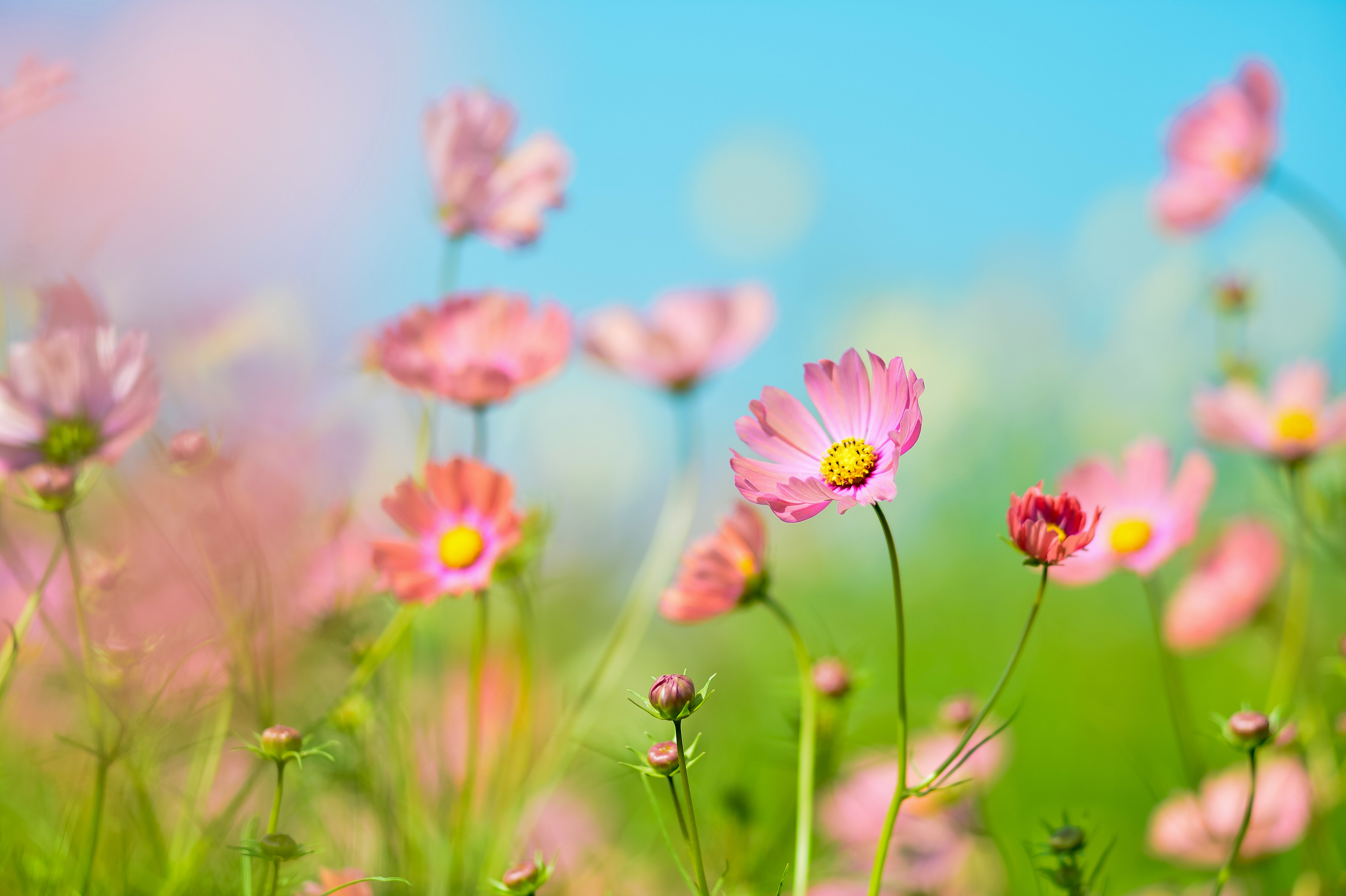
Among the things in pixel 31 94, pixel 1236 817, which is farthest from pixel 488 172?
pixel 1236 817

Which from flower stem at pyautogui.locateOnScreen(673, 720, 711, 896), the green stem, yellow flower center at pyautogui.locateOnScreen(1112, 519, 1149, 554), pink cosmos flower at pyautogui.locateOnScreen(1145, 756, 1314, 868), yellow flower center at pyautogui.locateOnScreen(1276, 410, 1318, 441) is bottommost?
pink cosmos flower at pyautogui.locateOnScreen(1145, 756, 1314, 868)

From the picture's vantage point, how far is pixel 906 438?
14.6 inches

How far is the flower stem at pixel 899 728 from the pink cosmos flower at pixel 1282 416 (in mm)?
540

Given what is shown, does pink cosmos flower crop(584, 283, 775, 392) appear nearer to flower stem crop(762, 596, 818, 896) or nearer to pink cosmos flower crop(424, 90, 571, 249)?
pink cosmos flower crop(424, 90, 571, 249)

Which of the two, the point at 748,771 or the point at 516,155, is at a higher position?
the point at 516,155

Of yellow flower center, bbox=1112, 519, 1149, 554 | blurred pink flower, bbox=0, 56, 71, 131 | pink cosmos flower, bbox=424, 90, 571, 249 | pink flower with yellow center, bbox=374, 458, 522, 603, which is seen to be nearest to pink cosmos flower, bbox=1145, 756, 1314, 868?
yellow flower center, bbox=1112, 519, 1149, 554

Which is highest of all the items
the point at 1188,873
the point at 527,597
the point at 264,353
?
the point at 264,353

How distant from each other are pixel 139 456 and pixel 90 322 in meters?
0.23

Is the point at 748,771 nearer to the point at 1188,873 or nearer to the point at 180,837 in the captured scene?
the point at 180,837

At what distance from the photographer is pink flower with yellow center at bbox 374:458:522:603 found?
57 cm

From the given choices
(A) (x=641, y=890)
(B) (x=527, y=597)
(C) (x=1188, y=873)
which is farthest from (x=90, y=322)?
(C) (x=1188, y=873)

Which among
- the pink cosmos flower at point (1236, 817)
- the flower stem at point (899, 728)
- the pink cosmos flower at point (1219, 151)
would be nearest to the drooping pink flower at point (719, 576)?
the flower stem at point (899, 728)

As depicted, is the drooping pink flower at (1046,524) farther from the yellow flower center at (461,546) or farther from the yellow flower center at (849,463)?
the yellow flower center at (461,546)

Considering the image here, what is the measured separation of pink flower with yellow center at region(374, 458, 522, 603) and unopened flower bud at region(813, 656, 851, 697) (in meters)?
0.23
